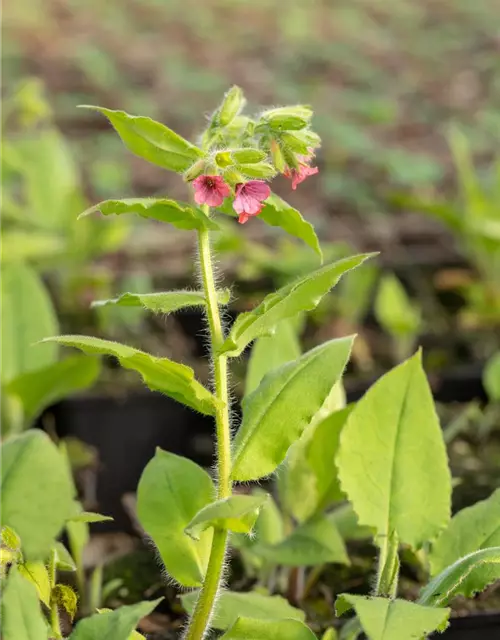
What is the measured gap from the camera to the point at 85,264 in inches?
84.4

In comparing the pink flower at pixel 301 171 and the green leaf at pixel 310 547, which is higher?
the pink flower at pixel 301 171

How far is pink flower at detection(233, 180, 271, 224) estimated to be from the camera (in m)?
0.86

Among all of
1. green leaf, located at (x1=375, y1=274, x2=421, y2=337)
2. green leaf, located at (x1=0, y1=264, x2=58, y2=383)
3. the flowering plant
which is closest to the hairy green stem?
the flowering plant

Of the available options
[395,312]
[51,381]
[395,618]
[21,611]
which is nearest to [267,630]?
[395,618]

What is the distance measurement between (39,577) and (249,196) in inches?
16.2

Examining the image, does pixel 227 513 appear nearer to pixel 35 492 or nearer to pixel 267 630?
pixel 267 630

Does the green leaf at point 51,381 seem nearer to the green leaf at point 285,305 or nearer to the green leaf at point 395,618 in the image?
the green leaf at point 285,305

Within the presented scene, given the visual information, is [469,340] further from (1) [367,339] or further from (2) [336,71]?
(2) [336,71]

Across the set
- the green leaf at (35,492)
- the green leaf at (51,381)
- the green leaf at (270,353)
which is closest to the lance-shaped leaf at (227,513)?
the green leaf at (35,492)

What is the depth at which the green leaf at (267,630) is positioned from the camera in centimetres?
83

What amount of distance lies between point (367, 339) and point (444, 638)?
3.36 feet

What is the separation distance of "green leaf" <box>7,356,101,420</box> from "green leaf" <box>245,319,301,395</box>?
0.32 m

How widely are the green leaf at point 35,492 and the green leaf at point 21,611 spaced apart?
195 millimetres

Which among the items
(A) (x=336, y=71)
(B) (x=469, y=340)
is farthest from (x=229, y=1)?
(B) (x=469, y=340)
